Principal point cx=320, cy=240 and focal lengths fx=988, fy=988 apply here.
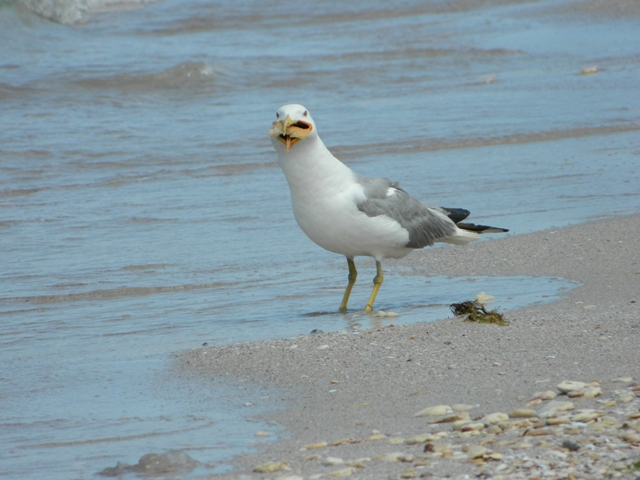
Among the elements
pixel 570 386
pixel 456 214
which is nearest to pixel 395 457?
pixel 570 386

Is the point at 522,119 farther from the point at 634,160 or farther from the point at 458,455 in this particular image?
the point at 458,455

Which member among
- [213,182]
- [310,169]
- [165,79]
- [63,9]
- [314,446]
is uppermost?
[63,9]

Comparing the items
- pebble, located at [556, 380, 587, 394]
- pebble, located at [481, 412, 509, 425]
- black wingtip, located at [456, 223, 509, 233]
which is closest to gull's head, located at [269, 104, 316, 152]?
black wingtip, located at [456, 223, 509, 233]

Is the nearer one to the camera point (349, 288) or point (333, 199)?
point (333, 199)

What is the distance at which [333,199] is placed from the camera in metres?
5.95

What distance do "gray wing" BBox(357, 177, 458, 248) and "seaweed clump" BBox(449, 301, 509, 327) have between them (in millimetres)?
872

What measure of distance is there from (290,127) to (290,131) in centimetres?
3

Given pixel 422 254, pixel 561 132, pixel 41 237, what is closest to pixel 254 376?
pixel 422 254

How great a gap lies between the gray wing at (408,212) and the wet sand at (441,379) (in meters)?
0.96

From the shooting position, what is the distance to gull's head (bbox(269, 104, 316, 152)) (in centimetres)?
573

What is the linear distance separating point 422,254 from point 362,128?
18.3 ft

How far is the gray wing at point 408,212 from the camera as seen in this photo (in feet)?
20.1

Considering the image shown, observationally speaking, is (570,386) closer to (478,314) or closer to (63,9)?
(478,314)

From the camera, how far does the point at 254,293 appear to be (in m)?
6.75
